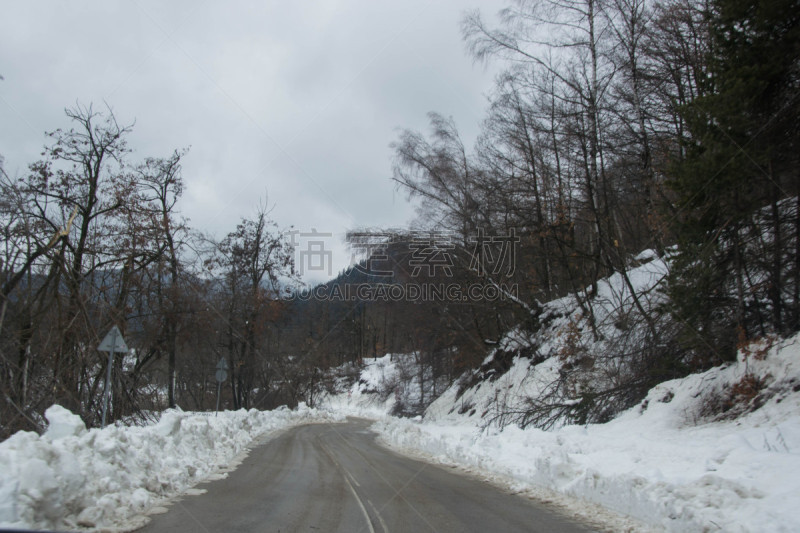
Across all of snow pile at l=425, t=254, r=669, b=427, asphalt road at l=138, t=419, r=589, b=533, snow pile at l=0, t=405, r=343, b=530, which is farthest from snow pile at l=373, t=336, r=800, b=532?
snow pile at l=0, t=405, r=343, b=530

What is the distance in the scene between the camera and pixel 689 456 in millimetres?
7387

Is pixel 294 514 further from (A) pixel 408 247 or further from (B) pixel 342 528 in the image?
(A) pixel 408 247

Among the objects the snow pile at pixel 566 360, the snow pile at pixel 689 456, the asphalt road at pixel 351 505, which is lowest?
the asphalt road at pixel 351 505

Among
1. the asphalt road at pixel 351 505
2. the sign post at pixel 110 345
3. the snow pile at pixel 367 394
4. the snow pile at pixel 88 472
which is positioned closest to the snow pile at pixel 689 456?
the asphalt road at pixel 351 505

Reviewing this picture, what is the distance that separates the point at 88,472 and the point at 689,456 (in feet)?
25.5

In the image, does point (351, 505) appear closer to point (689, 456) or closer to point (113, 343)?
point (689, 456)

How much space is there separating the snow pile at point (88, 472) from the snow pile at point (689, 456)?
6.03 m

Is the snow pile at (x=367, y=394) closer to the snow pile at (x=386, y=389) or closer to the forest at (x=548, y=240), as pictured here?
the snow pile at (x=386, y=389)

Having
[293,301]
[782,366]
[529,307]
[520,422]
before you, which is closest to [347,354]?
[293,301]

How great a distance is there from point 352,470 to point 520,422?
566cm

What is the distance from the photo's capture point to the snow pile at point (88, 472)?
4.86 m

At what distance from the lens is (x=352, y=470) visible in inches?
456

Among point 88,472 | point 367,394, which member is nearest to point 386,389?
point 367,394

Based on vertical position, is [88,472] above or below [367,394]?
above
